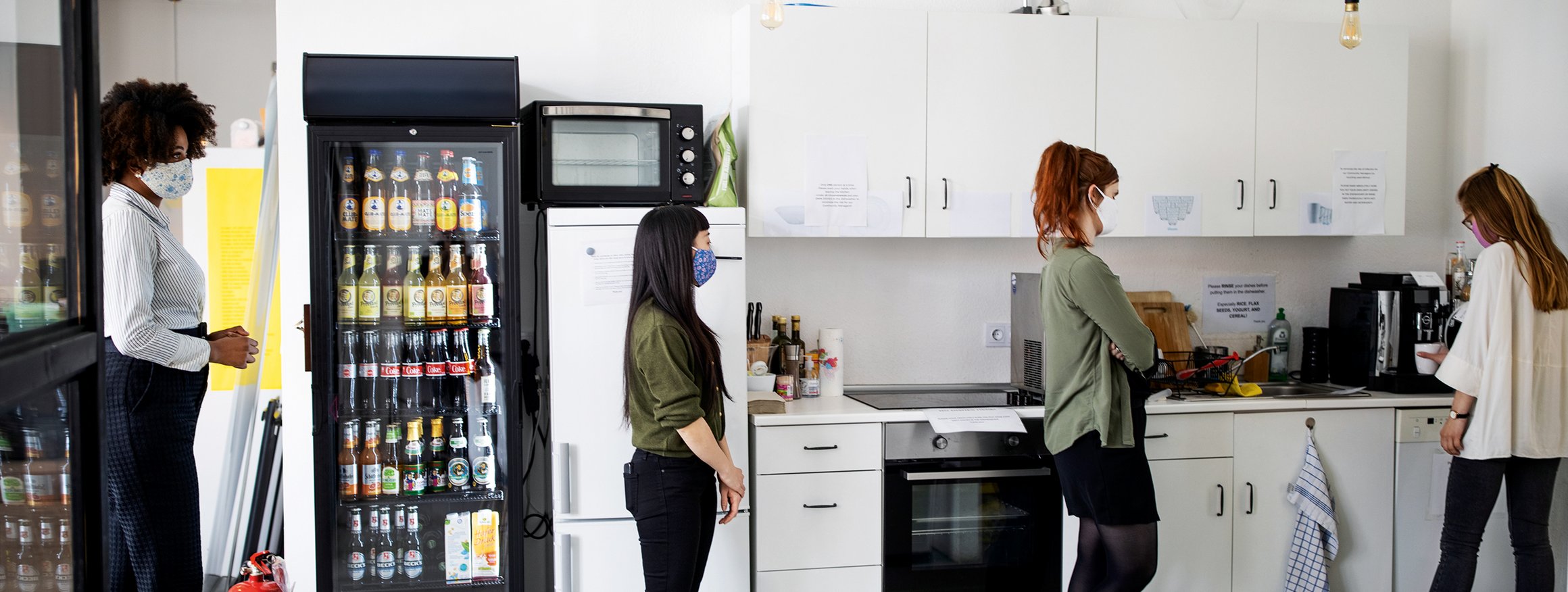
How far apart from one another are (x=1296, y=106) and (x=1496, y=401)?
46.9 inches

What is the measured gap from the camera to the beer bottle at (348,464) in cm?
324

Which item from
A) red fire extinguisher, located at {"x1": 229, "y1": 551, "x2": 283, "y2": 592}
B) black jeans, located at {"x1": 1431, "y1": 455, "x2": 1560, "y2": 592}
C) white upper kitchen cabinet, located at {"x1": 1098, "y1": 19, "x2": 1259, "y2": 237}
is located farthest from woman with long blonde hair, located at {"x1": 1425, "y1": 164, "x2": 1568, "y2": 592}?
red fire extinguisher, located at {"x1": 229, "y1": 551, "x2": 283, "y2": 592}

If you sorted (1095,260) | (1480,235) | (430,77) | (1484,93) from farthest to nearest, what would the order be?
(1484,93)
(1480,235)
(430,77)
(1095,260)

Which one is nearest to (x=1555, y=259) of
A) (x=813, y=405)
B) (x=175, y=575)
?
(x=813, y=405)

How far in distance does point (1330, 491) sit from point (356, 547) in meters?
3.18

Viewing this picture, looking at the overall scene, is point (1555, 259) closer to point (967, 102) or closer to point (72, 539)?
point (967, 102)

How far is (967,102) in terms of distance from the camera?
139 inches

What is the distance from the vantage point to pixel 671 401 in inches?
96.0

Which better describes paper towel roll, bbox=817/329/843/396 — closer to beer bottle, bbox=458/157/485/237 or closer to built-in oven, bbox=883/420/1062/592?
built-in oven, bbox=883/420/1062/592

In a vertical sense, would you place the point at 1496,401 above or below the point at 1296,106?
below

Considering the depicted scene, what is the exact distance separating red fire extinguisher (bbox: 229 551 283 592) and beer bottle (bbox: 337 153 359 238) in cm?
96

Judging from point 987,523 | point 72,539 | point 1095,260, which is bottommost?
point 987,523

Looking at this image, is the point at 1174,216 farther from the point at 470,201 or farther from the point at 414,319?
the point at 414,319

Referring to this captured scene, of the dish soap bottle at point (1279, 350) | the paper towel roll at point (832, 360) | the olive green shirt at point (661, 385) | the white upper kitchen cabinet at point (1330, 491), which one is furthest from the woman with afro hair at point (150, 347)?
the dish soap bottle at point (1279, 350)
